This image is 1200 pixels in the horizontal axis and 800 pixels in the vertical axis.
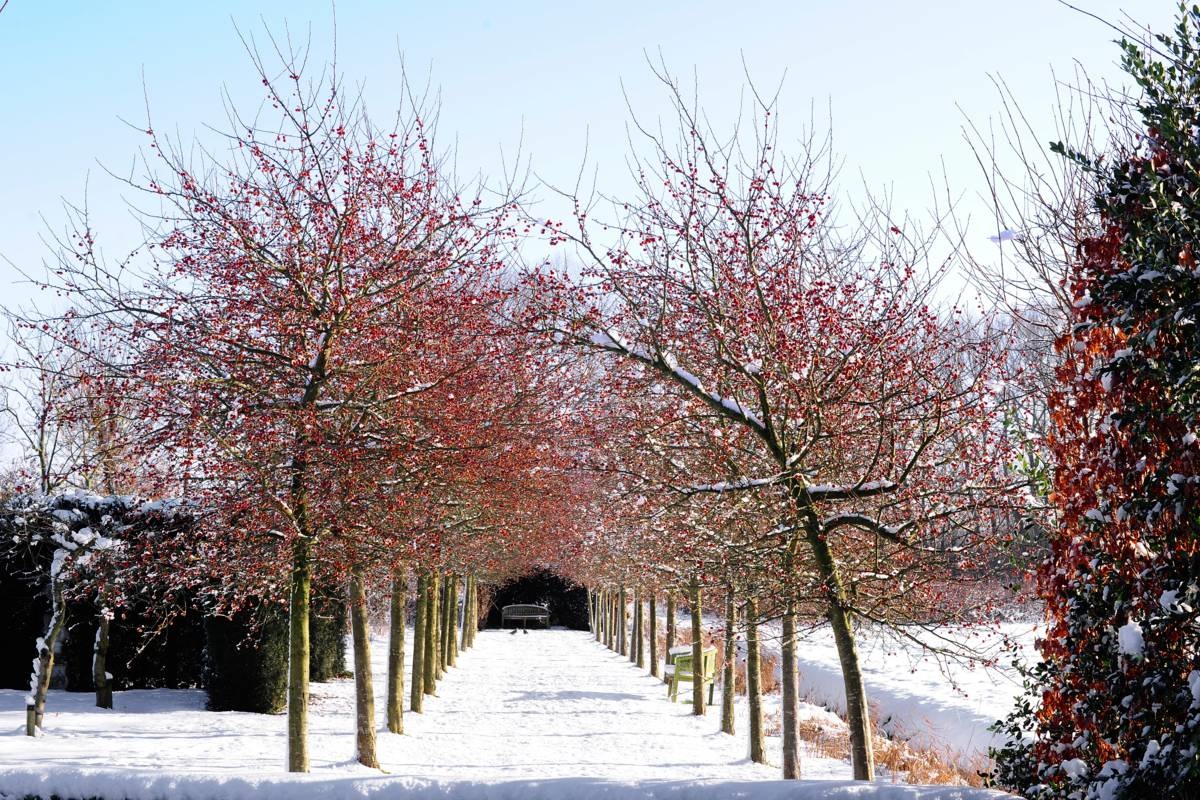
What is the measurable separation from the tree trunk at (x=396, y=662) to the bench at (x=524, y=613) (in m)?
34.1

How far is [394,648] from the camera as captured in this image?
48.4 ft

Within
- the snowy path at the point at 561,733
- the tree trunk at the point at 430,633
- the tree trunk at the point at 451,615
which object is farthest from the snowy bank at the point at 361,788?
the tree trunk at the point at 451,615

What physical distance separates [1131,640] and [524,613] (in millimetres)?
45755

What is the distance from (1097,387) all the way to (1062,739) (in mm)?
1912

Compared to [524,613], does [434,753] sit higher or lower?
higher

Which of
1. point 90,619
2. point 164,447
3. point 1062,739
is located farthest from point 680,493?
point 90,619

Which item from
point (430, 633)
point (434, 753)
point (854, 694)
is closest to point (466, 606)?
point (430, 633)

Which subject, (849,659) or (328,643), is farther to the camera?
(328,643)

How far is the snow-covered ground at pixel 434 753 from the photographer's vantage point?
6.44 metres

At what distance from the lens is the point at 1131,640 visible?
431 cm

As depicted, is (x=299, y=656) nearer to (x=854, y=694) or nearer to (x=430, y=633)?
(x=854, y=694)

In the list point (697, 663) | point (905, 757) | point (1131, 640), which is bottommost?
point (905, 757)

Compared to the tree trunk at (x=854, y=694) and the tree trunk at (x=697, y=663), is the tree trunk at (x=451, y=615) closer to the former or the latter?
the tree trunk at (x=697, y=663)

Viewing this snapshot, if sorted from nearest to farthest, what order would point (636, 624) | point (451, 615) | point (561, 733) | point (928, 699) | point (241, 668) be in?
point (561, 733) < point (241, 668) < point (928, 699) < point (451, 615) < point (636, 624)
